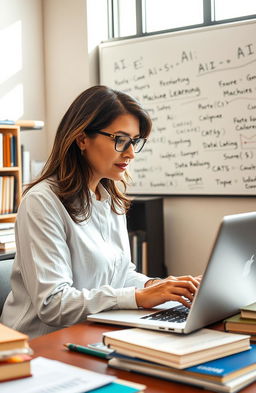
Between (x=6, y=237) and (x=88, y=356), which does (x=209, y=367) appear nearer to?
(x=88, y=356)

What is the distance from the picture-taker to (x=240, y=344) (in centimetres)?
111

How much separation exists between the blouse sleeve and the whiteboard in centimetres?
204

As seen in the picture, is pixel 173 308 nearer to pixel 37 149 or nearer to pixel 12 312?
pixel 12 312

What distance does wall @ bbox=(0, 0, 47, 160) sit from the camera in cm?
393

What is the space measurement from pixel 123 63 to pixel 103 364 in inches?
123

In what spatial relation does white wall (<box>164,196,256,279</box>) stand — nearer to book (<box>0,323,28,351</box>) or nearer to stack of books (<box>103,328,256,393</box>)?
stack of books (<box>103,328,256,393</box>)

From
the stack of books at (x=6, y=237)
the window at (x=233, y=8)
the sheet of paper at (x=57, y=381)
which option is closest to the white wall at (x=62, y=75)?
the window at (x=233, y=8)

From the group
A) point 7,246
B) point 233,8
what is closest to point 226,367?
point 7,246

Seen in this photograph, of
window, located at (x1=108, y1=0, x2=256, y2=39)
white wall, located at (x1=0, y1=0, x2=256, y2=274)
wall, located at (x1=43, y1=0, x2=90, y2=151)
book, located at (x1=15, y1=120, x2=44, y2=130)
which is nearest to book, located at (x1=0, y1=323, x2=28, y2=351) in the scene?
book, located at (x1=15, y1=120, x2=44, y2=130)

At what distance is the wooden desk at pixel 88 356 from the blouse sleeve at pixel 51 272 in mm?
90

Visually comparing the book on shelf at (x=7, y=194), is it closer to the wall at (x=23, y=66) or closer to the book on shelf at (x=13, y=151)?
the book on shelf at (x=13, y=151)

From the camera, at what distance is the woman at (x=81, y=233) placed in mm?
1487

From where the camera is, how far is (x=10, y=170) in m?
3.35

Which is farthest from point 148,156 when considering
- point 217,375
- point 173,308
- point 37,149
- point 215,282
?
point 217,375
